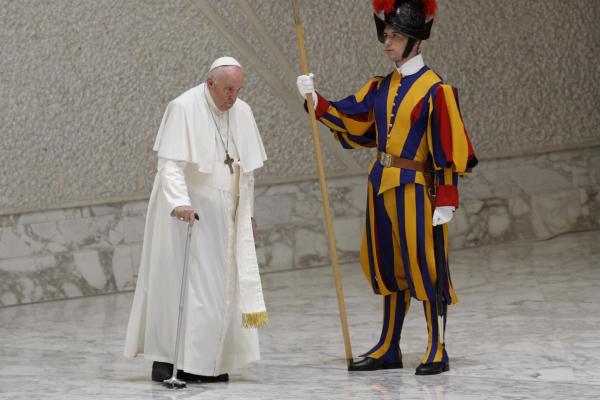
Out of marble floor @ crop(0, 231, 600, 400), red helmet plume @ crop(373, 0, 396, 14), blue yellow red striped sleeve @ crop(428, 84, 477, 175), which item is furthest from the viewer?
red helmet plume @ crop(373, 0, 396, 14)

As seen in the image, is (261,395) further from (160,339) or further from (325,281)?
(325,281)

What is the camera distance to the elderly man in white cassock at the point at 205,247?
4.68 metres

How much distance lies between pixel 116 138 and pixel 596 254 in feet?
9.87

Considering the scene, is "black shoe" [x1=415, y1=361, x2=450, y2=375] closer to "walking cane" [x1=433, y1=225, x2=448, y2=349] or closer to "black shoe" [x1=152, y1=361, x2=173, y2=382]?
"walking cane" [x1=433, y1=225, x2=448, y2=349]

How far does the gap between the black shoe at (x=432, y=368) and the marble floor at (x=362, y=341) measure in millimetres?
40

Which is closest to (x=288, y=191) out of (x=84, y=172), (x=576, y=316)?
(x=84, y=172)

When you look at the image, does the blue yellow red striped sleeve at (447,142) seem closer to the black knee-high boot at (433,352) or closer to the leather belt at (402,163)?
the leather belt at (402,163)

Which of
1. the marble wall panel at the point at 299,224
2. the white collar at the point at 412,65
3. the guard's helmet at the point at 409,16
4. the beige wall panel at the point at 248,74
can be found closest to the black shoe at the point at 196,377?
the white collar at the point at 412,65

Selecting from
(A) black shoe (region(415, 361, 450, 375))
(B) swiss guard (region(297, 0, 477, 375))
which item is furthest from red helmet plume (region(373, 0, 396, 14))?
(A) black shoe (region(415, 361, 450, 375))

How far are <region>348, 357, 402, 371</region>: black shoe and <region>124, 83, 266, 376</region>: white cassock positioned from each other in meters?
0.40

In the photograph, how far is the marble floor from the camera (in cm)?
450

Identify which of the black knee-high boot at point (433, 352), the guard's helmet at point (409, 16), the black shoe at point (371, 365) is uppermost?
the guard's helmet at point (409, 16)

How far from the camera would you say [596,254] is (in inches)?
299

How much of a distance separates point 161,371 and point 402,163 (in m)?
1.22
